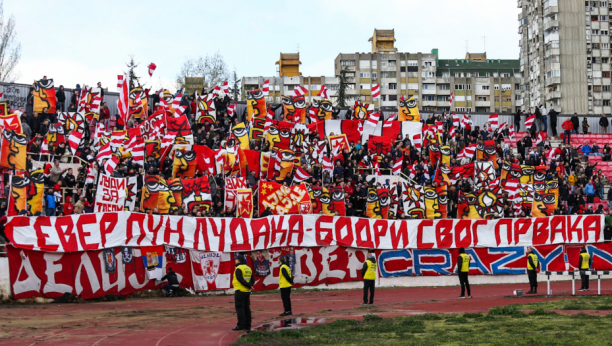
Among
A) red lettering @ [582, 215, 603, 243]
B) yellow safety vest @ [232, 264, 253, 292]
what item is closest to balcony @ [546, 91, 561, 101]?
red lettering @ [582, 215, 603, 243]

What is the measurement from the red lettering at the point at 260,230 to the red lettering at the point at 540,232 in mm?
12961

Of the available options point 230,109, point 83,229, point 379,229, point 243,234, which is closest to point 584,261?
point 379,229

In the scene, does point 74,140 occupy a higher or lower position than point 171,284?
higher

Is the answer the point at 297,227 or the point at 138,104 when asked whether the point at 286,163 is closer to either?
the point at 297,227

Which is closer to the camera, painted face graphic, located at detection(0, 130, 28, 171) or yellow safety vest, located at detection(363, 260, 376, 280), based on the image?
yellow safety vest, located at detection(363, 260, 376, 280)

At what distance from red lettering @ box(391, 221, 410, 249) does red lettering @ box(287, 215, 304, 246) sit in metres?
4.45

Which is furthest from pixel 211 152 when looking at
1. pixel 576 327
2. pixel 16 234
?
pixel 576 327

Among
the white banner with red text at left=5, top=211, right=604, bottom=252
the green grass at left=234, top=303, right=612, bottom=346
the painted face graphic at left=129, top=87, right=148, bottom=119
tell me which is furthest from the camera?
the painted face graphic at left=129, top=87, right=148, bottom=119

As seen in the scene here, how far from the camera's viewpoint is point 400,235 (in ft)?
107

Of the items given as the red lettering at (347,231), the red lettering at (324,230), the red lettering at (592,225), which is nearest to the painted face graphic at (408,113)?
the red lettering at (592,225)

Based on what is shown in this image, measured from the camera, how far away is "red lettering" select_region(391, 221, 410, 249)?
32594 millimetres

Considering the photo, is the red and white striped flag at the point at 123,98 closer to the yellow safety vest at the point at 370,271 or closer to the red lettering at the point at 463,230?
the red lettering at the point at 463,230

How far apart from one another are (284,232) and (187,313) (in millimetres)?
8648

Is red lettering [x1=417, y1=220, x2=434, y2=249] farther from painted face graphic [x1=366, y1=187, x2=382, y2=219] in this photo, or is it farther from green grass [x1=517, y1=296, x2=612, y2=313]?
green grass [x1=517, y1=296, x2=612, y2=313]
